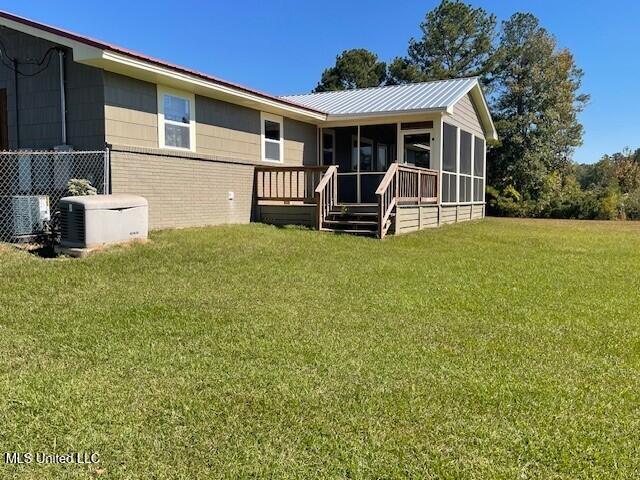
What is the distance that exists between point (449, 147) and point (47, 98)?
10.7 m

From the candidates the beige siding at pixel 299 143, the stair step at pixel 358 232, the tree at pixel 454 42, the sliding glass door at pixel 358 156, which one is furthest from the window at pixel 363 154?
the tree at pixel 454 42

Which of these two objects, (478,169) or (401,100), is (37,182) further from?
(478,169)

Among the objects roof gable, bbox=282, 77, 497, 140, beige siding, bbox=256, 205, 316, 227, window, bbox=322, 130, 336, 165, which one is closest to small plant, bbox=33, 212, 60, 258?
beige siding, bbox=256, 205, 316, 227

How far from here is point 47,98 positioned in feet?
31.4

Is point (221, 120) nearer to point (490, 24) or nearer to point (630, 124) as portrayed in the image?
point (490, 24)

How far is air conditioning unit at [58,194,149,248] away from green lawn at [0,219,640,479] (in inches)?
19.5

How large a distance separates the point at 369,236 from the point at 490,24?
2853 cm

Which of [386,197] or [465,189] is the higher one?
[465,189]

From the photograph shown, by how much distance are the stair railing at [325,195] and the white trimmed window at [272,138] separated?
1911 millimetres

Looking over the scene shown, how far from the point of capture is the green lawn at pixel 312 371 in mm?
2588

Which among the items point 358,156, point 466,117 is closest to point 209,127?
point 358,156

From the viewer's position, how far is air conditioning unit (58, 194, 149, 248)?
23.8 ft

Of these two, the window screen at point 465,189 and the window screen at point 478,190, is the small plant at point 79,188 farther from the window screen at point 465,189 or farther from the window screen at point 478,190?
the window screen at point 478,190

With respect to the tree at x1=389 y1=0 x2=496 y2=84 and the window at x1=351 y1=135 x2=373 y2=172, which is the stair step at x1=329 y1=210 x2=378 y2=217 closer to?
the window at x1=351 y1=135 x2=373 y2=172
